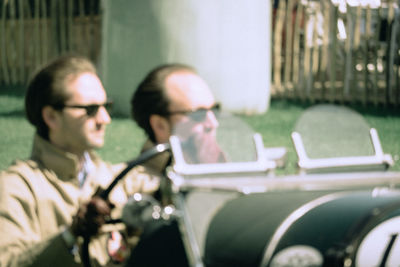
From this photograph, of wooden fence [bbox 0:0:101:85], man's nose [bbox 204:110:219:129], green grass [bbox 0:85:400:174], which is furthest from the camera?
wooden fence [bbox 0:0:101:85]

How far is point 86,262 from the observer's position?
2342 millimetres

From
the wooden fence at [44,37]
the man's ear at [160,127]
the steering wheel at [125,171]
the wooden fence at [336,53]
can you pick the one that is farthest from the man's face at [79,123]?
the wooden fence at [44,37]

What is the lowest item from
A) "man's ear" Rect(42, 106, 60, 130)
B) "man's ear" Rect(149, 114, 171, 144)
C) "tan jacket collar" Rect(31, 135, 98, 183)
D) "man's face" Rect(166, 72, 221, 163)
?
"tan jacket collar" Rect(31, 135, 98, 183)

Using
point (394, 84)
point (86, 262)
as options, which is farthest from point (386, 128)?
point (86, 262)

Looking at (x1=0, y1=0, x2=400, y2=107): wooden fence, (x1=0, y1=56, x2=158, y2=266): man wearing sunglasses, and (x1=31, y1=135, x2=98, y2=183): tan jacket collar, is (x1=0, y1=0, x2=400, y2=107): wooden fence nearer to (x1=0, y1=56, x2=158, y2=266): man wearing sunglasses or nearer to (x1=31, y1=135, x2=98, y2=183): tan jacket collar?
(x1=0, y1=56, x2=158, y2=266): man wearing sunglasses

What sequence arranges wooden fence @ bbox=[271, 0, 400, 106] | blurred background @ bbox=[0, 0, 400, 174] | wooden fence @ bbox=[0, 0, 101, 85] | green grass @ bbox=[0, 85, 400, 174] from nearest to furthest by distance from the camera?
1. green grass @ bbox=[0, 85, 400, 174]
2. blurred background @ bbox=[0, 0, 400, 174]
3. wooden fence @ bbox=[271, 0, 400, 106]
4. wooden fence @ bbox=[0, 0, 101, 85]

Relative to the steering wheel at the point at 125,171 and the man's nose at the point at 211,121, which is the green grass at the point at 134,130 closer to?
the man's nose at the point at 211,121

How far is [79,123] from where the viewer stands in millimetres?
2727

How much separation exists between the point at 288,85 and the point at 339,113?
10.1 m

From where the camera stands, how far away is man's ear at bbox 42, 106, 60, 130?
274 centimetres

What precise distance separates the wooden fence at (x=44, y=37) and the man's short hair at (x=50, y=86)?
11.4 meters

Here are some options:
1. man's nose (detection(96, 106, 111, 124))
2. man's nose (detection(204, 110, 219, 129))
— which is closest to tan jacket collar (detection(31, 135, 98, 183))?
man's nose (detection(96, 106, 111, 124))

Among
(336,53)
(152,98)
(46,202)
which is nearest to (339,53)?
(336,53)

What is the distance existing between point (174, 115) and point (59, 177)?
0.43 metres
